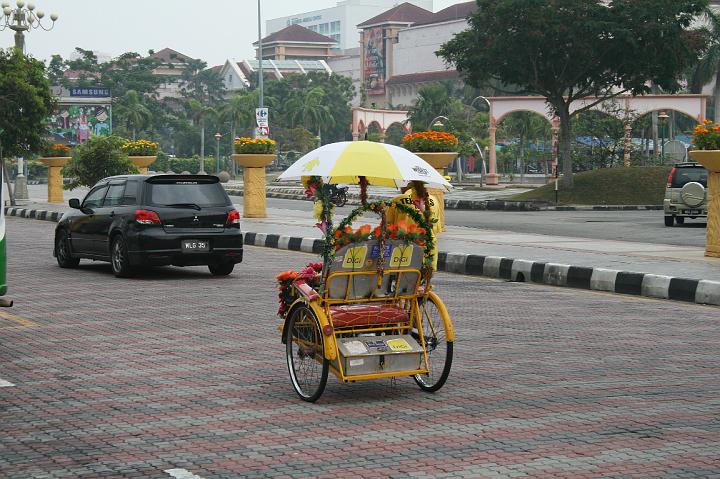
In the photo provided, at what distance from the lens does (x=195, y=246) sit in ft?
56.2

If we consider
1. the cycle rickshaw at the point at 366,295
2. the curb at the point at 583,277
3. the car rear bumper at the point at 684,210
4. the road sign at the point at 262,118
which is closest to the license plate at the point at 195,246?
the curb at the point at 583,277

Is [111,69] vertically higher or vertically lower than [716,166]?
higher

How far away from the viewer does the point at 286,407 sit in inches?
321

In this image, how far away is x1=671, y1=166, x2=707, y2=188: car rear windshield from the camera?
2942 cm

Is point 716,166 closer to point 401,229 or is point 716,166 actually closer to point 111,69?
point 401,229

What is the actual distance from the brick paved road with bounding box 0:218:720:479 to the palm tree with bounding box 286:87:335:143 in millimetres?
106022

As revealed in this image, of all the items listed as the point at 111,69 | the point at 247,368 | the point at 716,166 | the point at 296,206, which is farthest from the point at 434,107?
the point at 247,368

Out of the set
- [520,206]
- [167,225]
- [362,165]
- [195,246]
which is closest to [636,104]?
[520,206]

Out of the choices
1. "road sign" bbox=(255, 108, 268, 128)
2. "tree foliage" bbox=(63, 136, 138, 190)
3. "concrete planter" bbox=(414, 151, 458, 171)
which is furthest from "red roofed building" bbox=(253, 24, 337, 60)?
"concrete planter" bbox=(414, 151, 458, 171)

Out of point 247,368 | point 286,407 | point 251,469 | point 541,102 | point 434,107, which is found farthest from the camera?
point 434,107

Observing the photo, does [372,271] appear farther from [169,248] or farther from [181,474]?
[169,248]

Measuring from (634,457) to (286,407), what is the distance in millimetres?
2495

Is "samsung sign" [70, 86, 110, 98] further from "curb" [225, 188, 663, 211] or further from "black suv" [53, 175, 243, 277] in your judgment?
"black suv" [53, 175, 243, 277]

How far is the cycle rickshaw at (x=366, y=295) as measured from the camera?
326 inches
